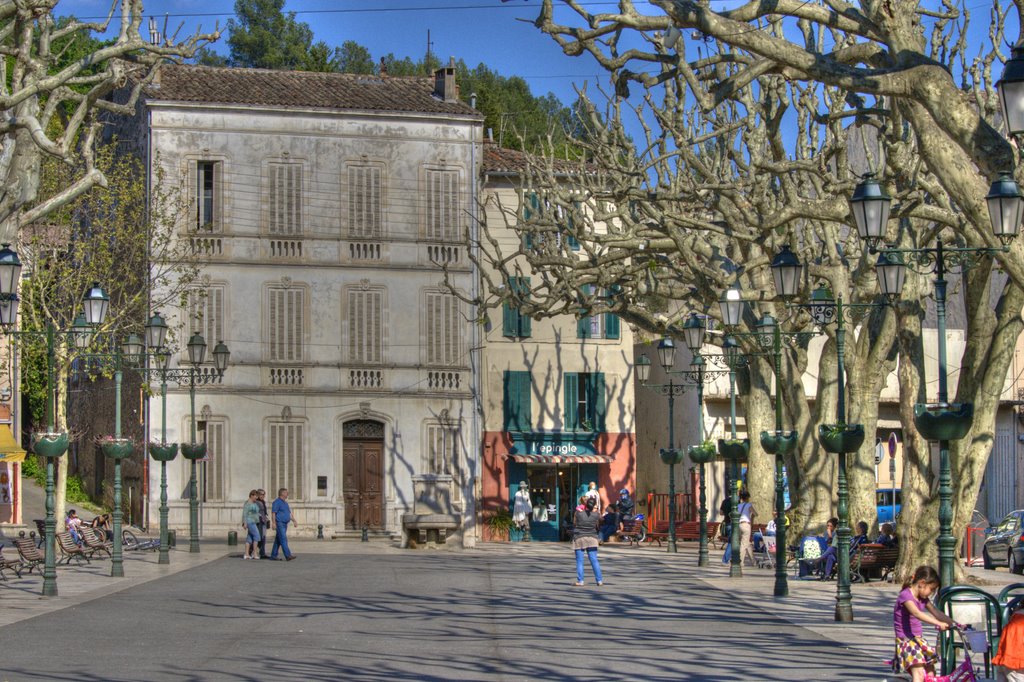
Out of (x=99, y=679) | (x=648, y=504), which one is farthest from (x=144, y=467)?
(x=99, y=679)

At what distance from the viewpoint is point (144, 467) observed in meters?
44.2

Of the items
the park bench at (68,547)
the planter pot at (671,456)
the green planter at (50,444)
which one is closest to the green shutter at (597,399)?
the planter pot at (671,456)

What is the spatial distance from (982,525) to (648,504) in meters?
11.4

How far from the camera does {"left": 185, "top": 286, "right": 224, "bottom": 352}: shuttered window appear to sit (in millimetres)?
44031

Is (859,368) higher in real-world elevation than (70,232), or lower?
lower

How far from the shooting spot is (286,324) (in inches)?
1766

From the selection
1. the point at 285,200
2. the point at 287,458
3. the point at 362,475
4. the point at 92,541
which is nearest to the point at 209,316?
the point at 285,200

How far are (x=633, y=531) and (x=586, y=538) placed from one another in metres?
17.4

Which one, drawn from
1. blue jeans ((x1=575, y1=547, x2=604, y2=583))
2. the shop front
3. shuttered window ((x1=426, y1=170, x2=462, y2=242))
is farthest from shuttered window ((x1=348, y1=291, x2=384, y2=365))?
blue jeans ((x1=575, y1=547, x2=604, y2=583))

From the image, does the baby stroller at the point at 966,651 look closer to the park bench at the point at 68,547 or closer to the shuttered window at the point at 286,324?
the park bench at the point at 68,547

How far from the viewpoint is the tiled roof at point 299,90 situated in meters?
45.0

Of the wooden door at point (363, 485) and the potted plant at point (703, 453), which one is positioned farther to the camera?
the wooden door at point (363, 485)

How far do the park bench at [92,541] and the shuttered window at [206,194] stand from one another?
1239 centimetres

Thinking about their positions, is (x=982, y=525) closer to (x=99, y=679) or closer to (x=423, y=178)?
(x=423, y=178)
